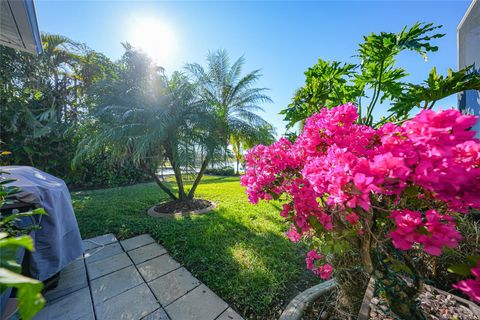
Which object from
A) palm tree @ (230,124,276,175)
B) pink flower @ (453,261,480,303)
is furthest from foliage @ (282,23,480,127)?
palm tree @ (230,124,276,175)

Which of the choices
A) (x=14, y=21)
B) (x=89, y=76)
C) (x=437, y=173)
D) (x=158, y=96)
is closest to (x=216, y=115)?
(x=158, y=96)

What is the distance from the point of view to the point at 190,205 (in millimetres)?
4945

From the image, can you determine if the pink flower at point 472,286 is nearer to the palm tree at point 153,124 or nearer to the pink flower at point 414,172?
the pink flower at point 414,172

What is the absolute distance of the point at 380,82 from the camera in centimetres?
162

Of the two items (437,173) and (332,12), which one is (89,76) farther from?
(437,173)

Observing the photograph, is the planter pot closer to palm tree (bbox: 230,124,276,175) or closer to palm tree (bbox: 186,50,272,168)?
palm tree (bbox: 230,124,276,175)

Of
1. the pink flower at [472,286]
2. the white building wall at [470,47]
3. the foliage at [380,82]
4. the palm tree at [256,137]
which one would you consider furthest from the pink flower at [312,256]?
the palm tree at [256,137]

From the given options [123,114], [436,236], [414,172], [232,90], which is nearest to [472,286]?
[436,236]

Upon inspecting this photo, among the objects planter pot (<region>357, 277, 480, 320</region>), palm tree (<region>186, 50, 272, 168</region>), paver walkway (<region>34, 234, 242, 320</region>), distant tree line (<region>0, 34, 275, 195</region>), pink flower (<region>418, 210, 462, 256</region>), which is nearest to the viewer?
pink flower (<region>418, 210, 462, 256</region>)

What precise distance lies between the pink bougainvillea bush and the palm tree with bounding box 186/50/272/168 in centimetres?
417

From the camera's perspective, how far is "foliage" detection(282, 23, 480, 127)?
4.60ft

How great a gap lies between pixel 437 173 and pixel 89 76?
1173cm

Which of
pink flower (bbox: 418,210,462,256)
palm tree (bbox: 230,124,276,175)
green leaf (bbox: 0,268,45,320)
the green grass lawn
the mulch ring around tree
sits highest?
palm tree (bbox: 230,124,276,175)

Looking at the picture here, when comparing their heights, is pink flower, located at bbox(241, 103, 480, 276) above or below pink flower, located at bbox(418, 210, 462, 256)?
above
